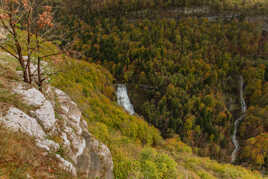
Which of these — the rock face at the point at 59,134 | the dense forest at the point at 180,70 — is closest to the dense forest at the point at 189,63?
the dense forest at the point at 180,70

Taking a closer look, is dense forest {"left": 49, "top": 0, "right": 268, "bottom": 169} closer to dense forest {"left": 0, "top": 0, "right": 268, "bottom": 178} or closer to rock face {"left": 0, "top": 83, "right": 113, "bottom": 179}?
dense forest {"left": 0, "top": 0, "right": 268, "bottom": 178}

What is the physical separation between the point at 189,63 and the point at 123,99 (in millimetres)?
27763

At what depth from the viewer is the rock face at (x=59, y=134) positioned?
15.2 feet

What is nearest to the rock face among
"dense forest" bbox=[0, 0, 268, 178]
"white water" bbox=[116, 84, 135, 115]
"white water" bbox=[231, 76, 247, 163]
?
"dense forest" bbox=[0, 0, 268, 178]

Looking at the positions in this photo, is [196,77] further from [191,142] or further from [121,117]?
[121,117]

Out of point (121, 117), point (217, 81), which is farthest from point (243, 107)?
point (121, 117)

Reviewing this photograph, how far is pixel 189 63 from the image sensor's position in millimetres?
50406

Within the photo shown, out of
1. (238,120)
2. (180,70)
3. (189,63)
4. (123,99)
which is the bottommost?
(238,120)

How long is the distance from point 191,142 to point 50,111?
37456mm

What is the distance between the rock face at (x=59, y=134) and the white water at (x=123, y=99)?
101 feet

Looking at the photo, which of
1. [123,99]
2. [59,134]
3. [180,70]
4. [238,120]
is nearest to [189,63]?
[180,70]

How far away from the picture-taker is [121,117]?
20219mm

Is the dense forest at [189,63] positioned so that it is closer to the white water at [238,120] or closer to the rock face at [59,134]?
the white water at [238,120]

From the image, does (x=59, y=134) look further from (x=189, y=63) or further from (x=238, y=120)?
(x=238, y=120)
